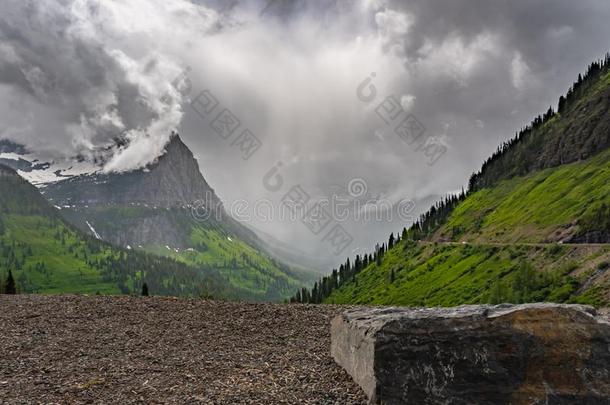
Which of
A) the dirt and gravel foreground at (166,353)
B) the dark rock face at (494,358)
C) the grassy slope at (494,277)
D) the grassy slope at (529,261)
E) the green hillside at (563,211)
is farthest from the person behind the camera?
the green hillside at (563,211)

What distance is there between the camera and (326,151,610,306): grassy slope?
309 ft

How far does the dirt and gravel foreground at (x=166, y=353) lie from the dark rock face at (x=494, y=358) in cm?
186

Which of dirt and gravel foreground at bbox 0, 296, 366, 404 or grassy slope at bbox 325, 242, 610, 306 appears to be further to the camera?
grassy slope at bbox 325, 242, 610, 306

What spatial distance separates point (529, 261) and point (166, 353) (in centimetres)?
12795

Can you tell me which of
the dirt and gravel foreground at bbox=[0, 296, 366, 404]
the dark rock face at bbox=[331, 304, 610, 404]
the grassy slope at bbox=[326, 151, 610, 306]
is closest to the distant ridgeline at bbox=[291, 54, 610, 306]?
the grassy slope at bbox=[326, 151, 610, 306]

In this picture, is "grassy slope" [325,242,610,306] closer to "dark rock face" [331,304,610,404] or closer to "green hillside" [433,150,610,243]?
"green hillside" [433,150,610,243]

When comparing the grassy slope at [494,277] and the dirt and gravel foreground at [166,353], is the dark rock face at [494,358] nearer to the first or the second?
the dirt and gravel foreground at [166,353]

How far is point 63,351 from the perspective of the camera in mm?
20297

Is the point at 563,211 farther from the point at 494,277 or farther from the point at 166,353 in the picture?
the point at 166,353

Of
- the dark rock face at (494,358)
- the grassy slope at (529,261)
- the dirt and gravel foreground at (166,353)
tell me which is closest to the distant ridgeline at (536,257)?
the grassy slope at (529,261)

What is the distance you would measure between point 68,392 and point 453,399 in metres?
11.8

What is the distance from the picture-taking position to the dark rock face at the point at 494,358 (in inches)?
501

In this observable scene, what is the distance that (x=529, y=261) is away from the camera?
12862 cm

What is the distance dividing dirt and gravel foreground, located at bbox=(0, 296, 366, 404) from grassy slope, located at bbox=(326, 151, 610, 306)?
64416mm
